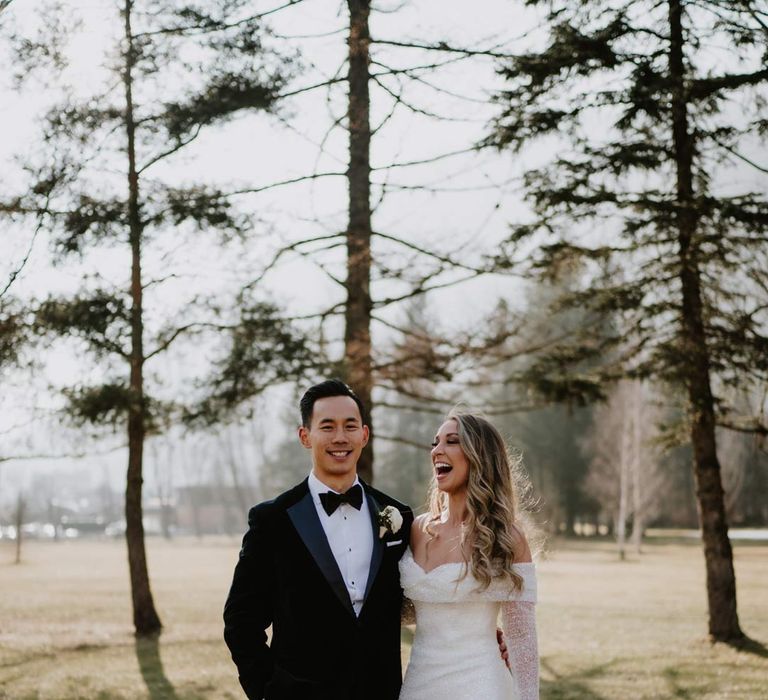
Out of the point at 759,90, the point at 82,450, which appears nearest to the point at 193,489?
the point at 82,450

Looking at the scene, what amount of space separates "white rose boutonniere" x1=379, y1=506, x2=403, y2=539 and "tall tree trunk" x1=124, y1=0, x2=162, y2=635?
9233 millimetres

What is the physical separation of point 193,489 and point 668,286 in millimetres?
78809

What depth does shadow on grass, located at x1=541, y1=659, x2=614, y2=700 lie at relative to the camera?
9.38m

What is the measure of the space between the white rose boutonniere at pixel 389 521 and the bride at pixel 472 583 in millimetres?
245

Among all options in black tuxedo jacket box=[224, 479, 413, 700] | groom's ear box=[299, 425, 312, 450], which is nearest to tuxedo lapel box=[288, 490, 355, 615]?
black tuxedo jacket box=[224, 479, 413, 700]

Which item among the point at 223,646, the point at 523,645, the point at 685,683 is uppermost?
the point at 523,645

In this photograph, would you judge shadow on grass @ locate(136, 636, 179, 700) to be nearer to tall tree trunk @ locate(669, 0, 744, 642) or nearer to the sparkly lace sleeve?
the sparkly lace sleeve

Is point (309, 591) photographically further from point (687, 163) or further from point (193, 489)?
point (193, 489)

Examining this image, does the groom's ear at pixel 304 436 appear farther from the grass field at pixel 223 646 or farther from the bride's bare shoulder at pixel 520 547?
the grass field at pixel 223 646

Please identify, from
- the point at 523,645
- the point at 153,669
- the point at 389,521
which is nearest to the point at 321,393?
the point at 389,521

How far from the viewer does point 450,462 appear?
421cm

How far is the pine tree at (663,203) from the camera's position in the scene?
11.5 metres

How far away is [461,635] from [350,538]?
68 cm

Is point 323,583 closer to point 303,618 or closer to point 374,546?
point 303,618
